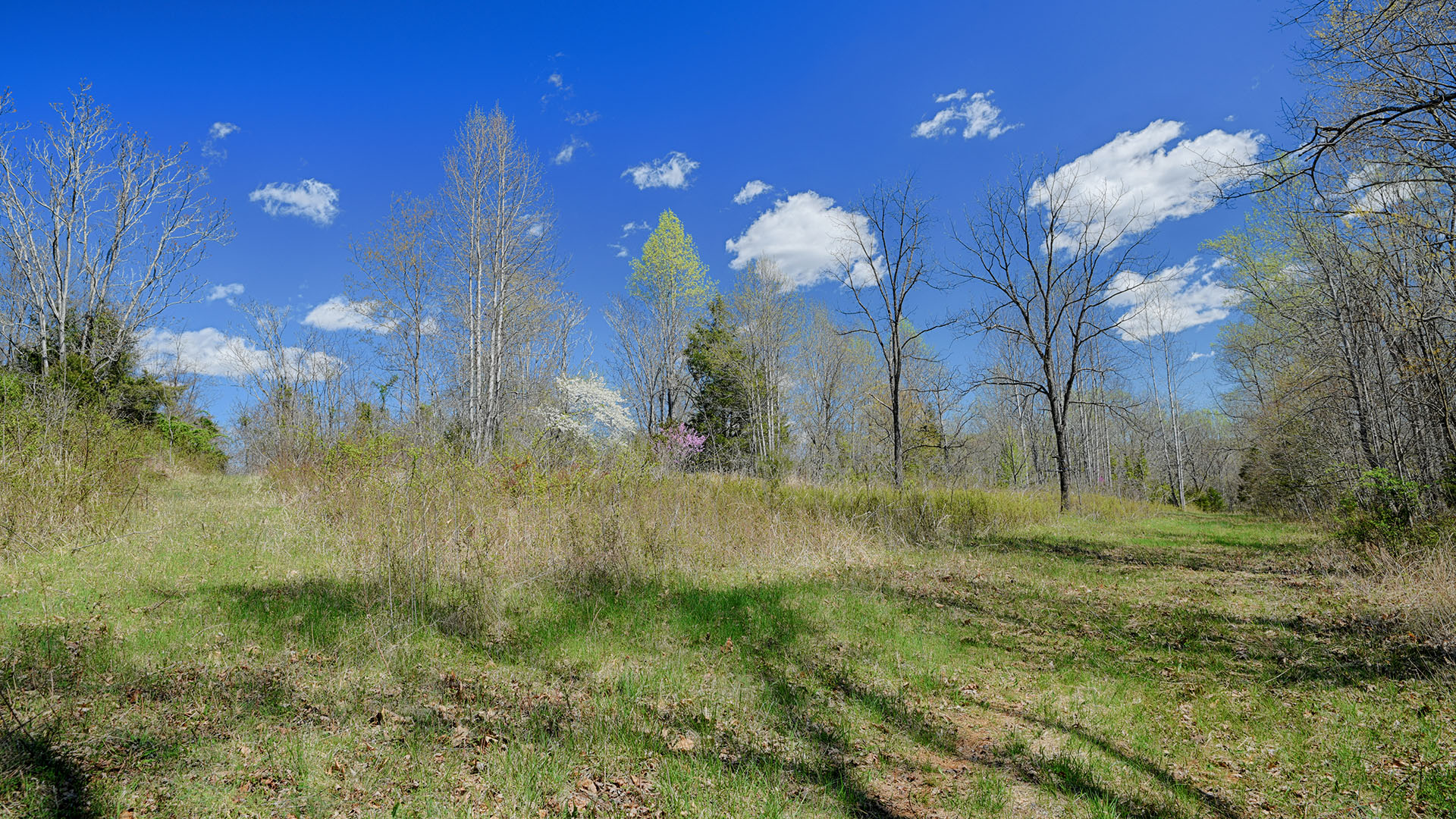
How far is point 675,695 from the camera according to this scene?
405 centimetres

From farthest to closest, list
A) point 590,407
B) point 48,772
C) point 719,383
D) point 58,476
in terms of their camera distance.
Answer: point 719,383
point 590,407
point 58,476
point 48,772

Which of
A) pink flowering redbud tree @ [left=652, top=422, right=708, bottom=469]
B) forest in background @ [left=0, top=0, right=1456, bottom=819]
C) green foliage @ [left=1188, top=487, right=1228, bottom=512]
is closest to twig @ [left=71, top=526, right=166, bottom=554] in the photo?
forest in background @ [left=0, top=0, right=1456, bottom=819]

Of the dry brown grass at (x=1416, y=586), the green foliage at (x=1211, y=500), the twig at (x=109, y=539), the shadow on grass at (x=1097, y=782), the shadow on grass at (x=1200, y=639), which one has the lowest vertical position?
the green foliage at (x=1211, y=500)

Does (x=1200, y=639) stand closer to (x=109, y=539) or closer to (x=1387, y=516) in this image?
(x=1387, y=516)

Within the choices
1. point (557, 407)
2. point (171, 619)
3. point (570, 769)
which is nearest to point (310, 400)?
point (557, 407)

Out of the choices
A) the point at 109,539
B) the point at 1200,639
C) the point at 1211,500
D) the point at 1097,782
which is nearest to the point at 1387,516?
the point at 1200,639

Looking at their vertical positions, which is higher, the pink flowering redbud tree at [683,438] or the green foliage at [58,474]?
the pink flowering redbud tree at [683,438]

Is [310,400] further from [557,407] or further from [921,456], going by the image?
[921,456]

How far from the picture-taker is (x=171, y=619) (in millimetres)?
A: 4570

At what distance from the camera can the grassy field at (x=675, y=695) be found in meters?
2.90

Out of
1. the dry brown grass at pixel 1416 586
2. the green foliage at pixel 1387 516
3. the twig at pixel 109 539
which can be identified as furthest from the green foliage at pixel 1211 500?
the twig at pixel 109 539

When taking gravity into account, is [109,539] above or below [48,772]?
above

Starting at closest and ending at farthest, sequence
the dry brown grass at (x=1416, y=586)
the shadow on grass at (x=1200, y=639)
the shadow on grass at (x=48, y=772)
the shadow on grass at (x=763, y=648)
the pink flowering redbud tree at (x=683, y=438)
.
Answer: the shadow on grass at (x=48, y=772) → the shadow on grass at (x=763, y=648) → the shadow on grass at (x=1200, y=639) → the dry brown grass at (x=1416, y=586) → the pink flowering redbud tree at (x=683, y=438)

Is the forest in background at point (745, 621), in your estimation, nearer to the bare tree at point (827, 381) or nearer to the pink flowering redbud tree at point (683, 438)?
the pink flowering redbud tree at point (683, 438)
